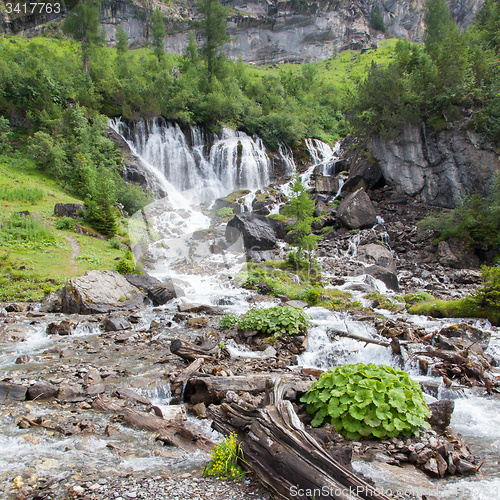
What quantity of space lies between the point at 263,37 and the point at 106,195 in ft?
327

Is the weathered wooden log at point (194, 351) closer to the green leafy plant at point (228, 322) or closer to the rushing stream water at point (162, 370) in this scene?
the rushing stream water at point (162, 370)

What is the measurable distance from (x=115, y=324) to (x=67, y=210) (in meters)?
15.1

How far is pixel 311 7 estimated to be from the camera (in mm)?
100500

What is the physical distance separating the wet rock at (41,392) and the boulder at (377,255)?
20.7 metres

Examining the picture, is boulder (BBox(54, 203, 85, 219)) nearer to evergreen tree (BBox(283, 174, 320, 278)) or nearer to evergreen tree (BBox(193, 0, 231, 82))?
evergreen tree (BBox(283, 174, 320, 278))

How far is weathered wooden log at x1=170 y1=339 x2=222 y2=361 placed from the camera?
9.05 metres

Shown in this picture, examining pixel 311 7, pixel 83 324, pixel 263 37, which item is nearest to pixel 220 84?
pixel 83 324

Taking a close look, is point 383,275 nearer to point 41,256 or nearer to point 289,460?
point 289,460

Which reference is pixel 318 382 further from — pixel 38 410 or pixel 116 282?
pixel 116 282

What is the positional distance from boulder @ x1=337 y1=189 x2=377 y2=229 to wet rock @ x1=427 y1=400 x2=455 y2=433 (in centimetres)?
2467

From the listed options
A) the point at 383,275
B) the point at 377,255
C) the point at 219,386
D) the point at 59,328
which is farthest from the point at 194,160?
the point at 219,386

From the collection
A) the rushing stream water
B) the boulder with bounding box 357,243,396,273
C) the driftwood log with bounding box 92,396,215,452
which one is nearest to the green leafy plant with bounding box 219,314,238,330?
the rushing stream water

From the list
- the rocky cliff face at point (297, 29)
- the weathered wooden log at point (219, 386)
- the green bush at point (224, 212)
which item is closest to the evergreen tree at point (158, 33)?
the green bush at point (224, 212)

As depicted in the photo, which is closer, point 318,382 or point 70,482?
point 70,482
